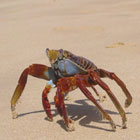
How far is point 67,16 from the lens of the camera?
40.2 feet

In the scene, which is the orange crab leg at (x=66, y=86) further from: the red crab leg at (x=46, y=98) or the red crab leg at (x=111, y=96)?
the red crab leg at (x=46, y=98)

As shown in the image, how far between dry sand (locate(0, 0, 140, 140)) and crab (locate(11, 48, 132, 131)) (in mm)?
175

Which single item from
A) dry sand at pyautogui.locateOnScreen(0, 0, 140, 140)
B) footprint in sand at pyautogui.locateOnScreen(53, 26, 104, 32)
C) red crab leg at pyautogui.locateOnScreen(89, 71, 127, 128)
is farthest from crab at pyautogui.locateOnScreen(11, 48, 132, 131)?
footprint in sand at pyautogui.locateOnScreen(53, 26, 104, 32)

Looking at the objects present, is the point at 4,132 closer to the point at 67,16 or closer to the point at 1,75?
the point at 1,75

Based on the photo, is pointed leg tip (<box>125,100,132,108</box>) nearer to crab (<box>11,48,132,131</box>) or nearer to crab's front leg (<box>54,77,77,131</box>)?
crab (<box>11,48,132,131</box>)

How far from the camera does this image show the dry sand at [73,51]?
3.72 m

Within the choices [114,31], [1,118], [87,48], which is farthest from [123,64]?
[114,31]

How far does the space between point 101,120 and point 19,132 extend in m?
0.92

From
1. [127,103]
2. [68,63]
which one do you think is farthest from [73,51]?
[68,63]

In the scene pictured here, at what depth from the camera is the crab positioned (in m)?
3.49

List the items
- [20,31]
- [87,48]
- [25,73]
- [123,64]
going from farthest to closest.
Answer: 1. [20,31]
2. [87,48]
3. [123,64]
4. [25,73]

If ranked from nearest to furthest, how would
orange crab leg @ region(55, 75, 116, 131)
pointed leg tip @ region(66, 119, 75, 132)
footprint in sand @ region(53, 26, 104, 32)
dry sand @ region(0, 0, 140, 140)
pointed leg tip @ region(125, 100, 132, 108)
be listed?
orange crab leg @ region(55, 75, 116, 131), pointed leg tip @ region(66, 119, 75, 132), dry sand @ region(0, 0, 140, 140), pointed leg tip @ region(125, 100, 132, 108), footprint in sand @ region(53, 26, 104, 32)

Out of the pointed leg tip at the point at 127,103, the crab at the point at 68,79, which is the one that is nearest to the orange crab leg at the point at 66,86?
the crab at the point at 68,79

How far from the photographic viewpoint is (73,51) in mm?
7586
